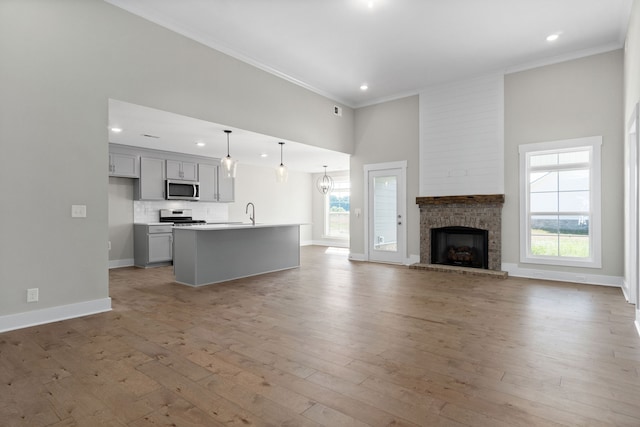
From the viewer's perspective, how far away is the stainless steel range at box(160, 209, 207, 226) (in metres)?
7.73

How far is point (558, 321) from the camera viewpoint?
3.49 m

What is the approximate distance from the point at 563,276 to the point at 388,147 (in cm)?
389

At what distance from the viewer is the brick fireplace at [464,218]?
6.07 m

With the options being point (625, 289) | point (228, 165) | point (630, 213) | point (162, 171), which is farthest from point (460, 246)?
point (162, 171)

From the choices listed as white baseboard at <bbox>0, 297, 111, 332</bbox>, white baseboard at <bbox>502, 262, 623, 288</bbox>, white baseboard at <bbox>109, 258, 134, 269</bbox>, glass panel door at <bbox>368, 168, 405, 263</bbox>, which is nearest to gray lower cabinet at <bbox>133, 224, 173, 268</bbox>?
white baseboard at <bbox>109, 258, 134, 269</bbox>

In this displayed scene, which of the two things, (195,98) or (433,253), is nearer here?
(195,98)

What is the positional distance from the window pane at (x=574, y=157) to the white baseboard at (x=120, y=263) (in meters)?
8.16

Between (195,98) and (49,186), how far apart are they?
2072 mm

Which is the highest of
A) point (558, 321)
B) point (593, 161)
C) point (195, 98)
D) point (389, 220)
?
point (195, 98)

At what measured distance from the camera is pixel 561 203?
555cm

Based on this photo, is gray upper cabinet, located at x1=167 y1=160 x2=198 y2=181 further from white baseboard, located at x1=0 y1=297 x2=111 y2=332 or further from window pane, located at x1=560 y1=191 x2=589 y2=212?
window pane, located at x1=560 y1=191 x2=589 y2=212

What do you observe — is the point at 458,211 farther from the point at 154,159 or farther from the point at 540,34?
the point at 154,159

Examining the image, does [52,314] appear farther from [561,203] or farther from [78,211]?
[561,203]

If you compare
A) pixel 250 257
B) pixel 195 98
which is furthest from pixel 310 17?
pixel 250 257
